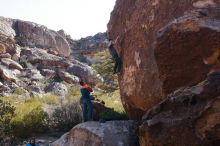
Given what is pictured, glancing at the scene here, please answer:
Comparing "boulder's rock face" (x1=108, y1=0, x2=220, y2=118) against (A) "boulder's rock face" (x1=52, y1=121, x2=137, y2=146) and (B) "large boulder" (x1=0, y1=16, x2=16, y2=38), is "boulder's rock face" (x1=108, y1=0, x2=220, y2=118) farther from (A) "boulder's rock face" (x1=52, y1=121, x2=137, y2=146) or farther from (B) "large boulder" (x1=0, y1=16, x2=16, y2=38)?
(B) "large boulder" (x1=0, y1=16, x2=16, y2=38)

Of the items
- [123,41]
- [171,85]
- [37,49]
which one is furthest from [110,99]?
[37,49]

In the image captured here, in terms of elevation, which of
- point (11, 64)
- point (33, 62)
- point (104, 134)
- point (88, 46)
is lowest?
point (104, 134)

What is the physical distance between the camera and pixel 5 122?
16578mm

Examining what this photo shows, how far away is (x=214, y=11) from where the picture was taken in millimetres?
7969

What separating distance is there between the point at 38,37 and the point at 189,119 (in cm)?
3357

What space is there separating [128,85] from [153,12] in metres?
2.14

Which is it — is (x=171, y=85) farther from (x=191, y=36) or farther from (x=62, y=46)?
(x=62, y=46)

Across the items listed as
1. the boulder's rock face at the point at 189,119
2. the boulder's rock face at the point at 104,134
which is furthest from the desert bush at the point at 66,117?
the boulder's rock face at the point at 189,119

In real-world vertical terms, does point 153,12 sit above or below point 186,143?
above

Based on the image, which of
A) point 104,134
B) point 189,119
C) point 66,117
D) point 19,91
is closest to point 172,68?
point 189,119

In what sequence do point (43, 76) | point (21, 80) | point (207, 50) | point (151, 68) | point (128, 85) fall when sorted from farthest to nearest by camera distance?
point (43, 76) → point (21, 80) → point (128, 85) → point (151, 68) → point (207, 50)

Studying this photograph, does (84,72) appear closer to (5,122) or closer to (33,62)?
(33,62)

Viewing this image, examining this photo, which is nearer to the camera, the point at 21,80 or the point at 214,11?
the point at 214,11

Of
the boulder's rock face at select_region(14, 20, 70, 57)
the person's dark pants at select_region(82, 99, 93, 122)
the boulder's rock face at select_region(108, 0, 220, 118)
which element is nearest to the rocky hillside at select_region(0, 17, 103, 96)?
the boulder's rock face at select_region(14, 20, 70, 57)
